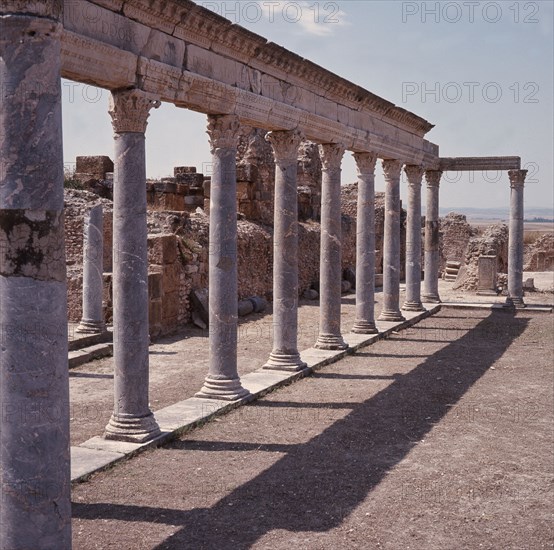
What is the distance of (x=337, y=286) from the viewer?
15.7 m

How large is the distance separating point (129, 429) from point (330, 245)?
7361mm

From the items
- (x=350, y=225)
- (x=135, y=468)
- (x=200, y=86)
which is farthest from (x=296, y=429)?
(x=350, y=225)

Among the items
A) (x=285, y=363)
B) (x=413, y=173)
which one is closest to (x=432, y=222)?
(x=413, y=173)

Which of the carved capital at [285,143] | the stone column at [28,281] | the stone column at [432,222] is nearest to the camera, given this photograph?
the stone column at [28,281]

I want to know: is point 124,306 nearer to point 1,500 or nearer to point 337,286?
point 1,500

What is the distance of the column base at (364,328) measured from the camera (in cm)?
1808

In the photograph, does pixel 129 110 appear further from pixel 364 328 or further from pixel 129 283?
pixel 364 328

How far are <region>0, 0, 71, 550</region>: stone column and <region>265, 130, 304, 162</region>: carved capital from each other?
8116mm

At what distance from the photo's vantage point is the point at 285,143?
13.5 meters

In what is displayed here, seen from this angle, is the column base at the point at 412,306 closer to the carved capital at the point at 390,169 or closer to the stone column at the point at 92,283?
the carved capital at the point at 390,169

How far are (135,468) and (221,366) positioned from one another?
3224 millimetres

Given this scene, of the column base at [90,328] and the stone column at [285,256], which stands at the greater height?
the stone column at [285,256]

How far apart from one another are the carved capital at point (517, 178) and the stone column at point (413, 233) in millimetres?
4316

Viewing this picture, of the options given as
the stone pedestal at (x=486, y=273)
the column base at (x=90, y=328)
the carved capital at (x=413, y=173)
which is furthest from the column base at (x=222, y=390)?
the stone pedestal at (x=486, y=273)
